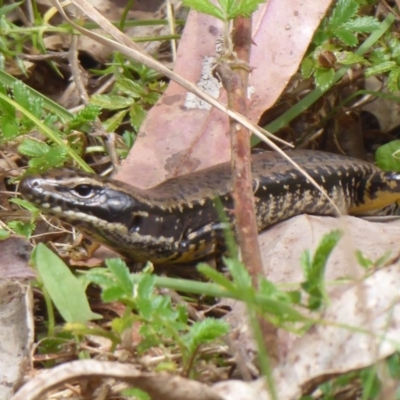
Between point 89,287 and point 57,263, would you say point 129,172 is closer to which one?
point 89,287

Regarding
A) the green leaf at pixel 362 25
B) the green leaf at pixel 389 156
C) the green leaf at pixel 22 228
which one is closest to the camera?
the green leaf at pixel 22 228

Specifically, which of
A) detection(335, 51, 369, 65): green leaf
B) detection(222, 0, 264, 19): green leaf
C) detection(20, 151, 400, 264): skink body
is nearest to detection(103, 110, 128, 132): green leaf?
detection(20, 151, 400, 264): skink body

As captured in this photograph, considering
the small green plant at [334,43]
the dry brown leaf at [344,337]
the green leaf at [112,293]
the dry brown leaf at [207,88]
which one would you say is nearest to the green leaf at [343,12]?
the small green plant at [334,43]

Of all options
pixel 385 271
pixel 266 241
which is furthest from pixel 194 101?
pixel 385 271

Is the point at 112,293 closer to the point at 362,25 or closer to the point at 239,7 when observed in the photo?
the point at 239,7

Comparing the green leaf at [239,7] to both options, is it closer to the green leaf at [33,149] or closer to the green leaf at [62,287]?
the green leaf at [33,149]

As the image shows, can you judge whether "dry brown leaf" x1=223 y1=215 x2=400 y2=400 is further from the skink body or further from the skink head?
the skink head
